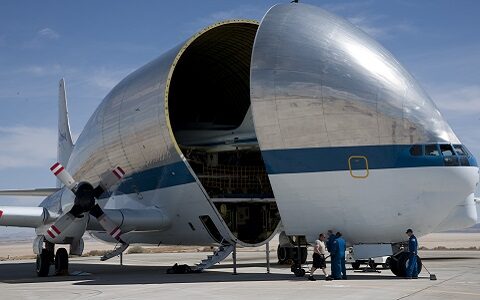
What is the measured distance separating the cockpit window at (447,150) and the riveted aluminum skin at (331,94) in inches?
7.5

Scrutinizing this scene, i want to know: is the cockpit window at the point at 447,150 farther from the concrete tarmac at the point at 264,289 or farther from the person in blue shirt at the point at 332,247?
the person in blue shirt at the point at 332,247

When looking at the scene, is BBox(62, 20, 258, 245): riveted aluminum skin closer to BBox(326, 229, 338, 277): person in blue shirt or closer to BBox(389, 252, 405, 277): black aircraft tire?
BBox(326, 229, 338, 277): person in blue shirt

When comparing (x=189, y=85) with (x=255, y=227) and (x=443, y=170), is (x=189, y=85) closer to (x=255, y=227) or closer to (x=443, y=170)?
(x=255, y=227)

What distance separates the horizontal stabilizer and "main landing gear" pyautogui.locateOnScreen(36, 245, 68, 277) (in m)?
1.05

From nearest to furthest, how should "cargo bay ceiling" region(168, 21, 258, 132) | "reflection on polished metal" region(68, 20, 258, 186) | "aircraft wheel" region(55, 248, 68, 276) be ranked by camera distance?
1. "reflection on polished metal" region(68, 20, 258, 186)
2. "aircraft wheel" region(55, 248, 68, 276)
3. "cargo bay ceiling" region(168, 21, 258, 132)

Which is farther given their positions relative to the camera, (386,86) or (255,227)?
(255,227)

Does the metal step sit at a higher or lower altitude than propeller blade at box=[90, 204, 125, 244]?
lower

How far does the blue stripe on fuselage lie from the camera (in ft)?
60.2

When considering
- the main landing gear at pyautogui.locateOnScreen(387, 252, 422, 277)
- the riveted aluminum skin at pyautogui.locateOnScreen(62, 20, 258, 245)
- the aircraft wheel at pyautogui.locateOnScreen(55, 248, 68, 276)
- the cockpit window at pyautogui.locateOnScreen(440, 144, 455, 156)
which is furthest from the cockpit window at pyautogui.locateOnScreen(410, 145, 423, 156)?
the aircraft wheel at pyautogui.locateOnScreen(55, 248, 68, 276)

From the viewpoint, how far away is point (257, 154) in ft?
86.7

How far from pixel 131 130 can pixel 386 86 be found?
10709 millimetres

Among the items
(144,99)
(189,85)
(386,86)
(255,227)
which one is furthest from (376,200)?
(189,85)

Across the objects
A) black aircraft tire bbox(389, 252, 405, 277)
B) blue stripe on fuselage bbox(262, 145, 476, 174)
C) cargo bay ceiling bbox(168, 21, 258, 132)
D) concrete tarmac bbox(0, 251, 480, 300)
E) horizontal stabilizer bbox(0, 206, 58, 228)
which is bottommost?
concrete tarmac bbox(0, 251, 480, 300)

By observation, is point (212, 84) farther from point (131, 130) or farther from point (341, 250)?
point (341, 250)
